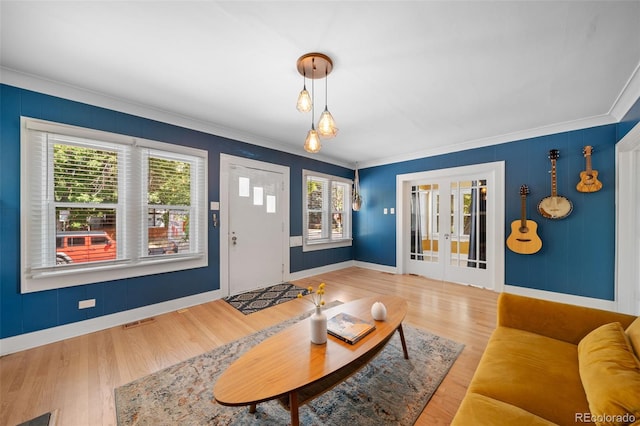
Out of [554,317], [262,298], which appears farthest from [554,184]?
[262,298]

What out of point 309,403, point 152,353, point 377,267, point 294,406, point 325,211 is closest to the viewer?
point 294,406

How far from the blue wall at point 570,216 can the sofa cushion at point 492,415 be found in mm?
3465

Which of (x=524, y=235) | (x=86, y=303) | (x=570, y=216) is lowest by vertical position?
(x=86, y=303)

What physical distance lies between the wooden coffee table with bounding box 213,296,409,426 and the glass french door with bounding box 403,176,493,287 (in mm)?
3253

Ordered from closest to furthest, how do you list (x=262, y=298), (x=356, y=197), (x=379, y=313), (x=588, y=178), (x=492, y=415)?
(x=492, y=415) → (x=379, y=313) → (x=588, y=178) → (x=262, y=298) → (x=356, y=197)

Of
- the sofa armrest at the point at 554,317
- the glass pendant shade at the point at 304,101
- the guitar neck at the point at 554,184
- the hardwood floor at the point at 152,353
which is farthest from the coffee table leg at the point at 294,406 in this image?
the guitar neck at the point at 554,184

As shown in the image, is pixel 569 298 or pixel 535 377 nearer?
pixel 535 377

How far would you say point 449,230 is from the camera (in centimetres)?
451

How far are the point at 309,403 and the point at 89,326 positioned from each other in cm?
253

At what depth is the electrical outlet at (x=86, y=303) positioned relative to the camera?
2.50 metres

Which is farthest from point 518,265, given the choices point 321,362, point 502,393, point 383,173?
point 321,362

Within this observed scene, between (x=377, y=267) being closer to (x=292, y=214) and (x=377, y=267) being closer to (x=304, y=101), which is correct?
(x=292, y=214)

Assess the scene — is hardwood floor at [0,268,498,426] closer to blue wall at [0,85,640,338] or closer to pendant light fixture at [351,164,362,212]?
blue wall at [0,85,640,338]

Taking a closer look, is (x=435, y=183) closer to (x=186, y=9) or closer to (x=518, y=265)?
(x=518, y=265)
